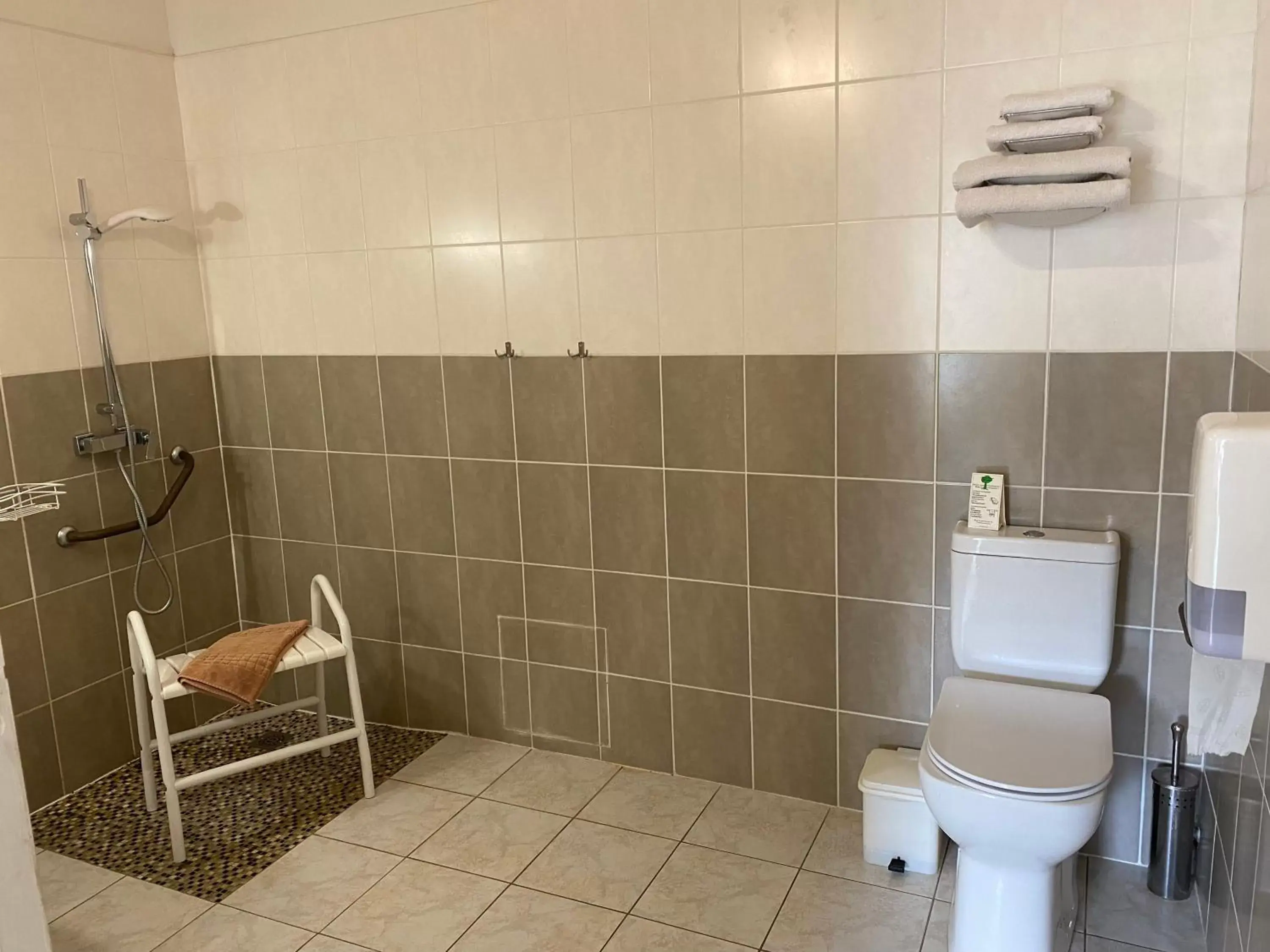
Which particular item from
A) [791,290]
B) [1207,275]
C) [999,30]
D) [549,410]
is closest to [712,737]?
[549,410]

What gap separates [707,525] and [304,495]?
139cm

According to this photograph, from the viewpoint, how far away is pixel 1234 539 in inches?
43.3

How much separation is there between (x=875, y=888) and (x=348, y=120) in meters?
2.50

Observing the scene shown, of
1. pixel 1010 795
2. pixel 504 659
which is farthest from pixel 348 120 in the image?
pixel 1010 795

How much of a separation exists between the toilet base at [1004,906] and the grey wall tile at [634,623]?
1.03 meters

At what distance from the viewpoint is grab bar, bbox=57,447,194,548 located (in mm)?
2738

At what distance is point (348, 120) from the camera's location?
283cm

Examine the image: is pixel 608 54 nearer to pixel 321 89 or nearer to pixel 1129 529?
pixel 321 89

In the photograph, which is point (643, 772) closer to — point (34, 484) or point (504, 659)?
point (504, 659)

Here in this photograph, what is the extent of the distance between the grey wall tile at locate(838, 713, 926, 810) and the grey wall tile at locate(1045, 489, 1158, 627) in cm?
59

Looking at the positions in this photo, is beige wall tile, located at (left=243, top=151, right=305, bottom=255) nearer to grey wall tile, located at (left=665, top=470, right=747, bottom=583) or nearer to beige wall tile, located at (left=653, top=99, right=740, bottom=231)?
beige wall tile, located at (left=653, top=99, right=740, bottom=231)

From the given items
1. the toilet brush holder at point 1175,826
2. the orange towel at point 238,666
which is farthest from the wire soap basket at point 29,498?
the toilet brush holder at point 1175,826

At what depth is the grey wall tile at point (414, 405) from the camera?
2.88 meters

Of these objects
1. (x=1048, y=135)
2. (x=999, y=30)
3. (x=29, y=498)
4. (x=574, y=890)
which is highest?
(x=999, y=30)
